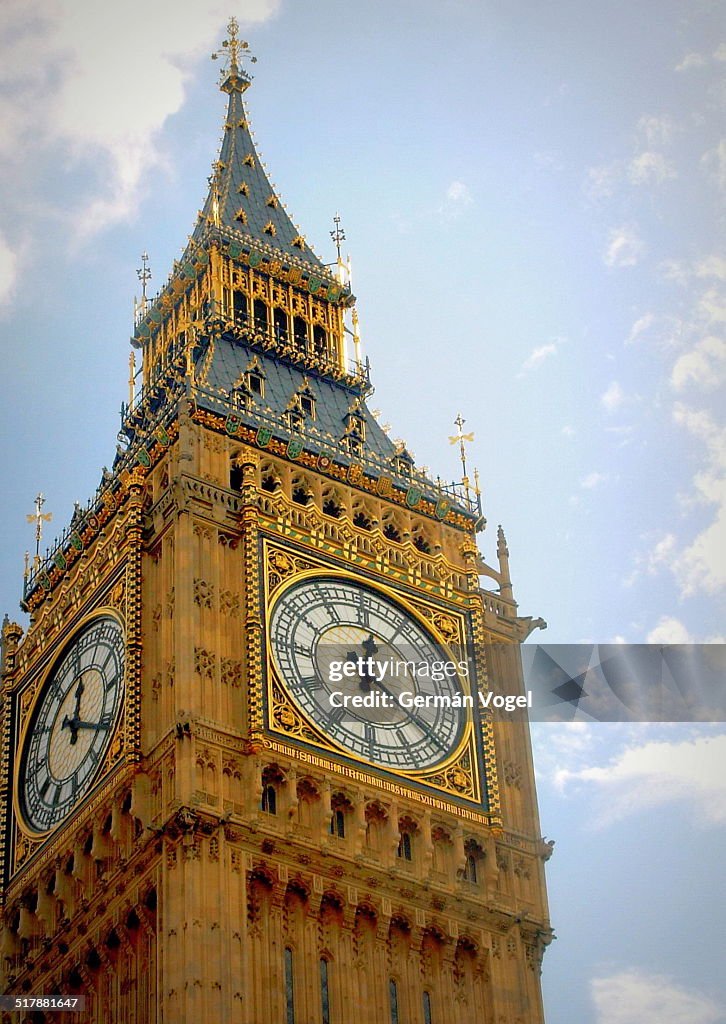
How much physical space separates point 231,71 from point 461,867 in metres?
30.2

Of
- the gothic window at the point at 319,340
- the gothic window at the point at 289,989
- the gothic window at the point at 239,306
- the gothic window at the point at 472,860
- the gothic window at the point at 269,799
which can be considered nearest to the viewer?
the gothic window at the point at 289,989

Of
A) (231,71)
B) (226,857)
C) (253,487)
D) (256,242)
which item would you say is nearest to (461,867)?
(226,857)

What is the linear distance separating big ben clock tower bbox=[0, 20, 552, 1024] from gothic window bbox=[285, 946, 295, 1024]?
59mm

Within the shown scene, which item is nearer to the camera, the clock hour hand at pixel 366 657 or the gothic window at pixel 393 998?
the gothic window at pixel 393 998

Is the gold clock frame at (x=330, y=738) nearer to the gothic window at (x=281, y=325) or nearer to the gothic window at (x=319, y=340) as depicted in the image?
the gothic window at (x=281, y=325)

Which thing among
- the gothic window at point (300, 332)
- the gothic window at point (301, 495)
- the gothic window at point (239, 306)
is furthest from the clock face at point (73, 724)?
the gothic window at point (300, 332)

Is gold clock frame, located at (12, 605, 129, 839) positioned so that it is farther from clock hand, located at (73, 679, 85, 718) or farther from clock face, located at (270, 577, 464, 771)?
clock face, located at (270, 577, 464, 771)

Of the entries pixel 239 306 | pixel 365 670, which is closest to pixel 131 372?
pixel 239 306

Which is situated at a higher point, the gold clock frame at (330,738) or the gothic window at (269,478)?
the gothic window at (269,478)

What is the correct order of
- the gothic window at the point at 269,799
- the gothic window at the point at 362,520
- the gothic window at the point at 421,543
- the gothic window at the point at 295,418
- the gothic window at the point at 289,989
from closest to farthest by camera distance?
1. the gothic window at the point at 289,989
2. the gothic window at the point at 269,799
3. the gothic window at the point at 362,520
4. the gothic window at the point at 421,543
5. the gothic window at the point at 295,418

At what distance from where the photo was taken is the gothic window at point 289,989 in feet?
160

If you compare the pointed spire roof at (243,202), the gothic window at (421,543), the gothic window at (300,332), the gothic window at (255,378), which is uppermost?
the pointed spire roof at (243,202)

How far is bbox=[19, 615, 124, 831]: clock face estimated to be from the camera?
2112 inches

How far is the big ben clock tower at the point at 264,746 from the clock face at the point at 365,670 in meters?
0.06
